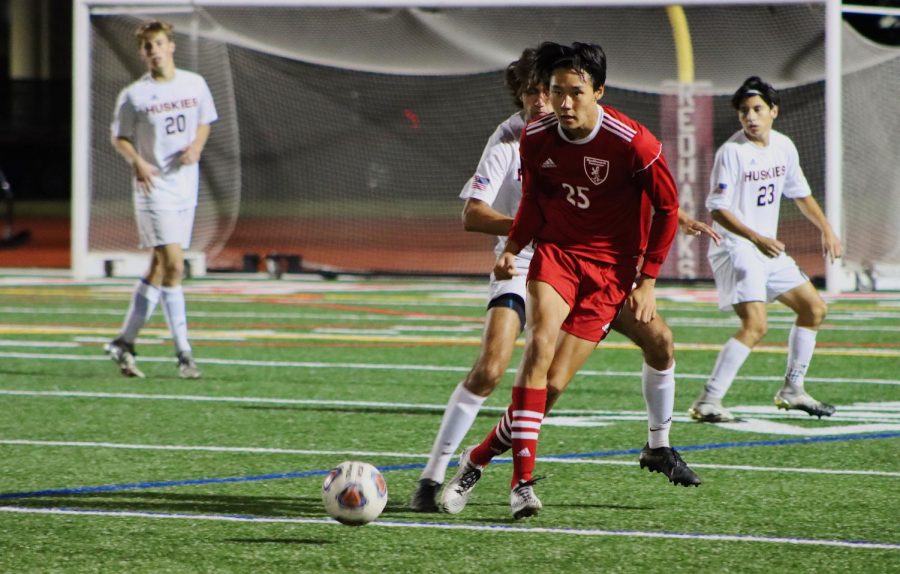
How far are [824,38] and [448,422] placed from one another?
46.0ft

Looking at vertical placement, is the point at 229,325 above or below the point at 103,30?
below

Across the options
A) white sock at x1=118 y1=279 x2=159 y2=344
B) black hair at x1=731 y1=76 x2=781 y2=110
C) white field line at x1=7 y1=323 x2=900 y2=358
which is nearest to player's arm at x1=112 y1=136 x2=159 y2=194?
white sock at x1=118 y1=279 x2=159 y2=344

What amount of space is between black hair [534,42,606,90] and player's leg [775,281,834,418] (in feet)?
11.7

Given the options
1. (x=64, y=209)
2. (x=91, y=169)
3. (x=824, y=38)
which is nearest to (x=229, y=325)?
(x=91, y=169)

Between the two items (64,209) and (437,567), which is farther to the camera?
(64,209)

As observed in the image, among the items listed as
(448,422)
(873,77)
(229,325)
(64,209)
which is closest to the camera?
(448,422)

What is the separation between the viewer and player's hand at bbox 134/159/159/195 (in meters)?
10.9

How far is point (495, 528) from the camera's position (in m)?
5.88

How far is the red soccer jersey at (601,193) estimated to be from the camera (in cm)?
613

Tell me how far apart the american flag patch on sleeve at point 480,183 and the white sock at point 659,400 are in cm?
102

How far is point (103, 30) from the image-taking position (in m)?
21.3

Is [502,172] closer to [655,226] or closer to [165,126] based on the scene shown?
[655,226]

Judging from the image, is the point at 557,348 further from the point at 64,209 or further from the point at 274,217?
the point at 64,209

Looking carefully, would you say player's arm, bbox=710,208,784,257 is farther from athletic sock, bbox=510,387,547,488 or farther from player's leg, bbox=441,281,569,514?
athletic sock, bbox=510,387,547,488
